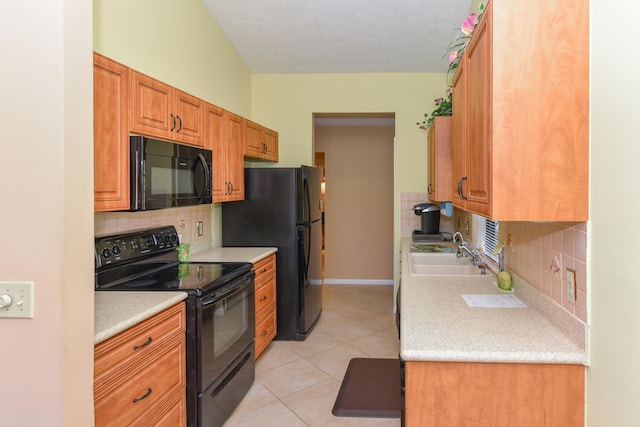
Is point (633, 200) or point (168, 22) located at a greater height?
point (168, 22)

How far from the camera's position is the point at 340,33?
3855mm

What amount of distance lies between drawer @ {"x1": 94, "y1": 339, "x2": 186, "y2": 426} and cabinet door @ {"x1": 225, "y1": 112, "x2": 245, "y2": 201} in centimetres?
160

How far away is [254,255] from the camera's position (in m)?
3.43

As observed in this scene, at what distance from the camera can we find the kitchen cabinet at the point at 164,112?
2.19 m

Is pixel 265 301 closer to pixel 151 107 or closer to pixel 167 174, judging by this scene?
pixel 167 174

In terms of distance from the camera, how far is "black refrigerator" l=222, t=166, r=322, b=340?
3.89 meters

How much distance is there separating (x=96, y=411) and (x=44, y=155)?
92cm

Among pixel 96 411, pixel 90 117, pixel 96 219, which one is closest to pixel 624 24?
pixel 90 117

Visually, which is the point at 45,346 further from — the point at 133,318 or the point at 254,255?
the point at 254,255

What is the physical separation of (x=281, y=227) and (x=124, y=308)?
2.12m

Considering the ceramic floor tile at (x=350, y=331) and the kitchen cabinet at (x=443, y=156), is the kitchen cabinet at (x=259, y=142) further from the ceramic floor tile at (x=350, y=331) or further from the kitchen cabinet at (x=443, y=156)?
the ceramic floor tile at (x=350, y=331)

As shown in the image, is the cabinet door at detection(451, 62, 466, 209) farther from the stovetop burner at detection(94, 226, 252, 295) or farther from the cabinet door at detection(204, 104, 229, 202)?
the cabinet door at detection(204, 104, 229, 202)

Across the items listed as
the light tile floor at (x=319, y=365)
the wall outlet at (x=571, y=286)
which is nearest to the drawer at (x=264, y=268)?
the light tile floor at (x=319, y=365)

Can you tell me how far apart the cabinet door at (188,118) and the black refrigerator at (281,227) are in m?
1.05
